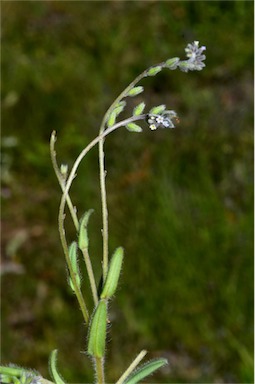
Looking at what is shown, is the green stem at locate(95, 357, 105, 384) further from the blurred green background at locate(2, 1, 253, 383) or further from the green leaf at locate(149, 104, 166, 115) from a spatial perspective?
the blurred green background at locate(2, 1, 253, 383)

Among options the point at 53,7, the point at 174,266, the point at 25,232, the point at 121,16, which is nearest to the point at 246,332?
the point at 174,266

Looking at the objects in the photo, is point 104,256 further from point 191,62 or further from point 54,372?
point 191,62

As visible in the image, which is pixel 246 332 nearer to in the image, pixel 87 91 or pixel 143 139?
pixel 143 139

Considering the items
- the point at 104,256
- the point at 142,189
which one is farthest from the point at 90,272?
the point at 142,189

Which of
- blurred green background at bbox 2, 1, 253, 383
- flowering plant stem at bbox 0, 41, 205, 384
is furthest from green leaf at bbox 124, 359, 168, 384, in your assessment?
blurred green background at bbox 2, 1, 253, 383

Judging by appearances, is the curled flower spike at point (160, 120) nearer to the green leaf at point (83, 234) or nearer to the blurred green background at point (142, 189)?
the green leaf at point (83, 234)

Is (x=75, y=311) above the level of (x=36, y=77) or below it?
below

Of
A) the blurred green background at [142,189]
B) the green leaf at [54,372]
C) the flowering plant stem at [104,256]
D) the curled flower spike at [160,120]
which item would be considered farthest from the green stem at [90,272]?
the blurred green background at [142,189]

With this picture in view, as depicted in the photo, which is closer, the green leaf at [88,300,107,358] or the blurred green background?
the green leaf at [88,300,107,358]
